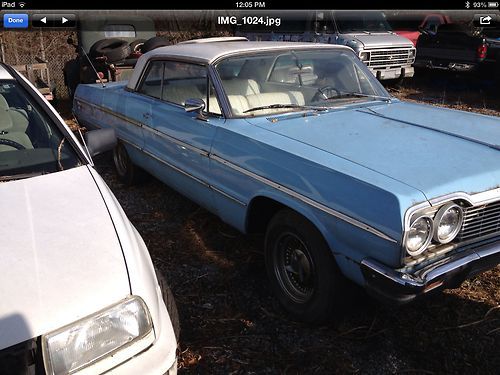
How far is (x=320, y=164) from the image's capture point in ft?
8.34

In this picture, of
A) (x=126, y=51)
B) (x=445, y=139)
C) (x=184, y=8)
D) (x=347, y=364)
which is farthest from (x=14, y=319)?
(x=184, y=8)

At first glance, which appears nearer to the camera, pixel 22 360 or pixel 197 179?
pixel 22 360

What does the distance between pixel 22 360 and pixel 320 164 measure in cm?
169

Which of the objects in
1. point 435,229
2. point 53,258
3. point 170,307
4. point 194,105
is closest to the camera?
point 53,258

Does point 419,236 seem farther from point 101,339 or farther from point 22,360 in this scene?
point 22,360

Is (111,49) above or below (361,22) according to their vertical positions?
below

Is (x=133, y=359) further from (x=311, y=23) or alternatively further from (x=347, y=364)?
(x=311, y=23)

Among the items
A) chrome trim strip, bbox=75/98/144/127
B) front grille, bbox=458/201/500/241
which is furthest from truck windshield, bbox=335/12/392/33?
front grille, bbox=458/201/500/241

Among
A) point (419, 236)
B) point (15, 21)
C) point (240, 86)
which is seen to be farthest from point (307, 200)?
point (15, 21)

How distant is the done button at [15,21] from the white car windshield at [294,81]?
337 inches

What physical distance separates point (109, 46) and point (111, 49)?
1.25ft

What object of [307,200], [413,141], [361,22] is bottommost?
[307,200]

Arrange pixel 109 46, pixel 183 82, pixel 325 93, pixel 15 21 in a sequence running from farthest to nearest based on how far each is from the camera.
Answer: pixel 15 21 → pixel 109 46 → pixel 183 82 → pixel 325 93

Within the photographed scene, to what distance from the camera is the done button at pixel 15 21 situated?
10250mm
